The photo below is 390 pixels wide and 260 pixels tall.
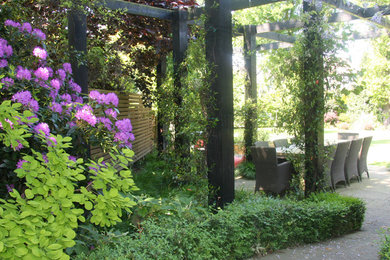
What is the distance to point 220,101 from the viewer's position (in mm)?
4211

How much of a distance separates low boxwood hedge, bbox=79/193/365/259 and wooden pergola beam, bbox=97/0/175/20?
2826mm

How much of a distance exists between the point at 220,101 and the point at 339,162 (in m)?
3.38

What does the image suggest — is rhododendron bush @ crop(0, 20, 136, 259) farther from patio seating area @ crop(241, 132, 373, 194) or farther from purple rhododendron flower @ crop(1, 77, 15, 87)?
patio seating area @ crop(241, 132, 373, 194)

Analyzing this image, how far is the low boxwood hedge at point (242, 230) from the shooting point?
9.07 feet

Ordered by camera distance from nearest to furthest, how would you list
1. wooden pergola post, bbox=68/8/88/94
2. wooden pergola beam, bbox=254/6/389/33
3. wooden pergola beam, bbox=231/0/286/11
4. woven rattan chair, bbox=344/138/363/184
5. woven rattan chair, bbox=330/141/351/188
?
wooden pergola post, bbox=68/8/88/94
wooden pergola beam, bbox=231/0/286/11
wooden pergola beam, bbox=254/6/389/33
woven rattan chair, bbox=330/141/351/188
woven rattan chair, bbox=344/138/363/184

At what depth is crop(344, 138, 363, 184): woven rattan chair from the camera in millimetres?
7110

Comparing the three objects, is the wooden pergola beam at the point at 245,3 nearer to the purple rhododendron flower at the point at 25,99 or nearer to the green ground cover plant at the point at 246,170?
the purple rhododendron flower at the point at 25,99

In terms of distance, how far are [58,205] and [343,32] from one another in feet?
14.3

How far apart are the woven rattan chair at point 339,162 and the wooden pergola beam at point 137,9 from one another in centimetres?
345

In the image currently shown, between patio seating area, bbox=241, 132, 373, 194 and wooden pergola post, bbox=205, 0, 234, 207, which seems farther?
patio seating area, bbox=241, 132, 373, 194

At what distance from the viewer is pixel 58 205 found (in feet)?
6.48

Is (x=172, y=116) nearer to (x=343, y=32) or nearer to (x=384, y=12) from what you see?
(x=343, y=32)

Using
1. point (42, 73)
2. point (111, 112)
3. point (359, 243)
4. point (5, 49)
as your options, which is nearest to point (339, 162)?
point (359, 243)

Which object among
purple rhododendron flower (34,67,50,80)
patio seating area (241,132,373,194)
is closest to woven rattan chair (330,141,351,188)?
patio seating area (241,132,373,194)
